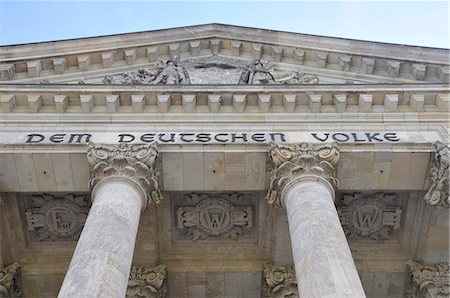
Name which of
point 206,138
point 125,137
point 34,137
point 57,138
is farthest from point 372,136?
point 34,137

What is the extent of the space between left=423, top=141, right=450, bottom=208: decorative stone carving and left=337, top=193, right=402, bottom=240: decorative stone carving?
5.68ft

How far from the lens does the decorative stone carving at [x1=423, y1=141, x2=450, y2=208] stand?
1409 centimetres

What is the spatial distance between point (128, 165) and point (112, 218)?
201cm

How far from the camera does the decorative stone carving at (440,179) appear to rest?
1409 centimetres

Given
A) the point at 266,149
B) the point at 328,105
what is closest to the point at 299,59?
the point at 328,105

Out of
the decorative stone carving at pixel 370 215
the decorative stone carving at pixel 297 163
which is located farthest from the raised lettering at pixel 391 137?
the decorative stone carving at pixel 370 215

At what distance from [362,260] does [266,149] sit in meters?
4.75

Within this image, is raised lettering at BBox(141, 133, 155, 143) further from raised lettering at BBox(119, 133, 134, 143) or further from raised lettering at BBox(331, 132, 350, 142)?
raised lettering at BBox(331, 132, 350, 142)

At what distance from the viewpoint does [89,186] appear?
14.5m

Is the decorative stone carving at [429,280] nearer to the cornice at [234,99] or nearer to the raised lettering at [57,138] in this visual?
the cornice at [234,99]

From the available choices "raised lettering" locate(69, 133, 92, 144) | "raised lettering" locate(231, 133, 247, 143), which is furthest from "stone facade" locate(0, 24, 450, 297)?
"raised lettering" locate(231, 133, 247, 143)

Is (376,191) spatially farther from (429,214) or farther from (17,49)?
(17,49)

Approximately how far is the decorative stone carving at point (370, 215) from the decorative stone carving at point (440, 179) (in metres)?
1.73

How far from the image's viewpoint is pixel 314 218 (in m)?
12.2
